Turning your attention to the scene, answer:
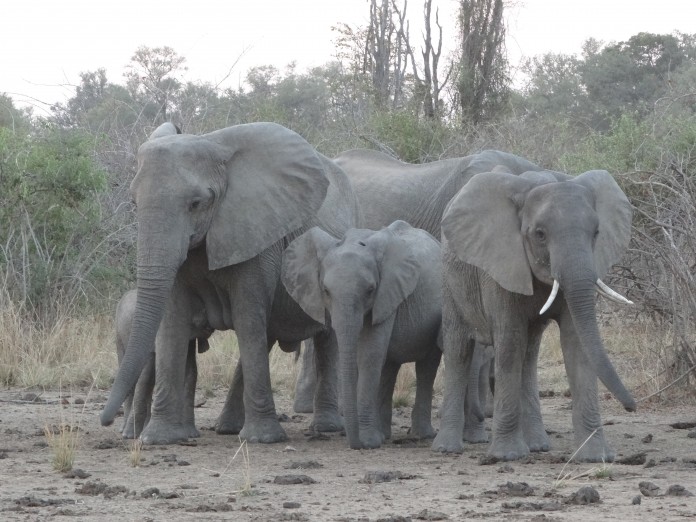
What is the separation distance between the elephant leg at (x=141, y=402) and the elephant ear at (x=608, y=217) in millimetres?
2917

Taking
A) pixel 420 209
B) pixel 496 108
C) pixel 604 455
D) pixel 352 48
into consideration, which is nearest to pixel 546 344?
pixel 420 209

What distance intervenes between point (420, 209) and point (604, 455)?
→ 14.2 feet

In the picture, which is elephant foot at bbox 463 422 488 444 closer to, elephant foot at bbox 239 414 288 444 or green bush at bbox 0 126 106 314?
elephant foot at bbox 239 414 288 444

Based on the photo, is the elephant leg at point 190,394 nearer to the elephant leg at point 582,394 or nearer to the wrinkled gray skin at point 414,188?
the wrinkled gray skin at point 414,188

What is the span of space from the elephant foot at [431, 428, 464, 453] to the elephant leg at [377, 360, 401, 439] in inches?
27.6

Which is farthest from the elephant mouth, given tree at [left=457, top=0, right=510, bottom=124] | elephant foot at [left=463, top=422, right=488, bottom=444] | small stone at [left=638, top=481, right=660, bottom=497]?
tree at [left=457, top=0, right=510, bottom=124]

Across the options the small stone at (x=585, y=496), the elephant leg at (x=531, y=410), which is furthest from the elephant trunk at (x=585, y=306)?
the elephant leg at (x=531, y=410)

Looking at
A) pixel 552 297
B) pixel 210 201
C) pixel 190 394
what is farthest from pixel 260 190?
pixel 552 297

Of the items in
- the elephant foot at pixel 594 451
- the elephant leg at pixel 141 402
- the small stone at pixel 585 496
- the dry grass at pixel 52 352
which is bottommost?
the small stone at pixel 585 496

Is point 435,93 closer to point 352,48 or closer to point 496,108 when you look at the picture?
point 496,108

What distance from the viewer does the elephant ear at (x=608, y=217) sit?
23.4 ft

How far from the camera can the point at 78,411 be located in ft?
31.6

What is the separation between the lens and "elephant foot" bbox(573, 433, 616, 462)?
704cm

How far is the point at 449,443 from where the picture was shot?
25.3 ft
